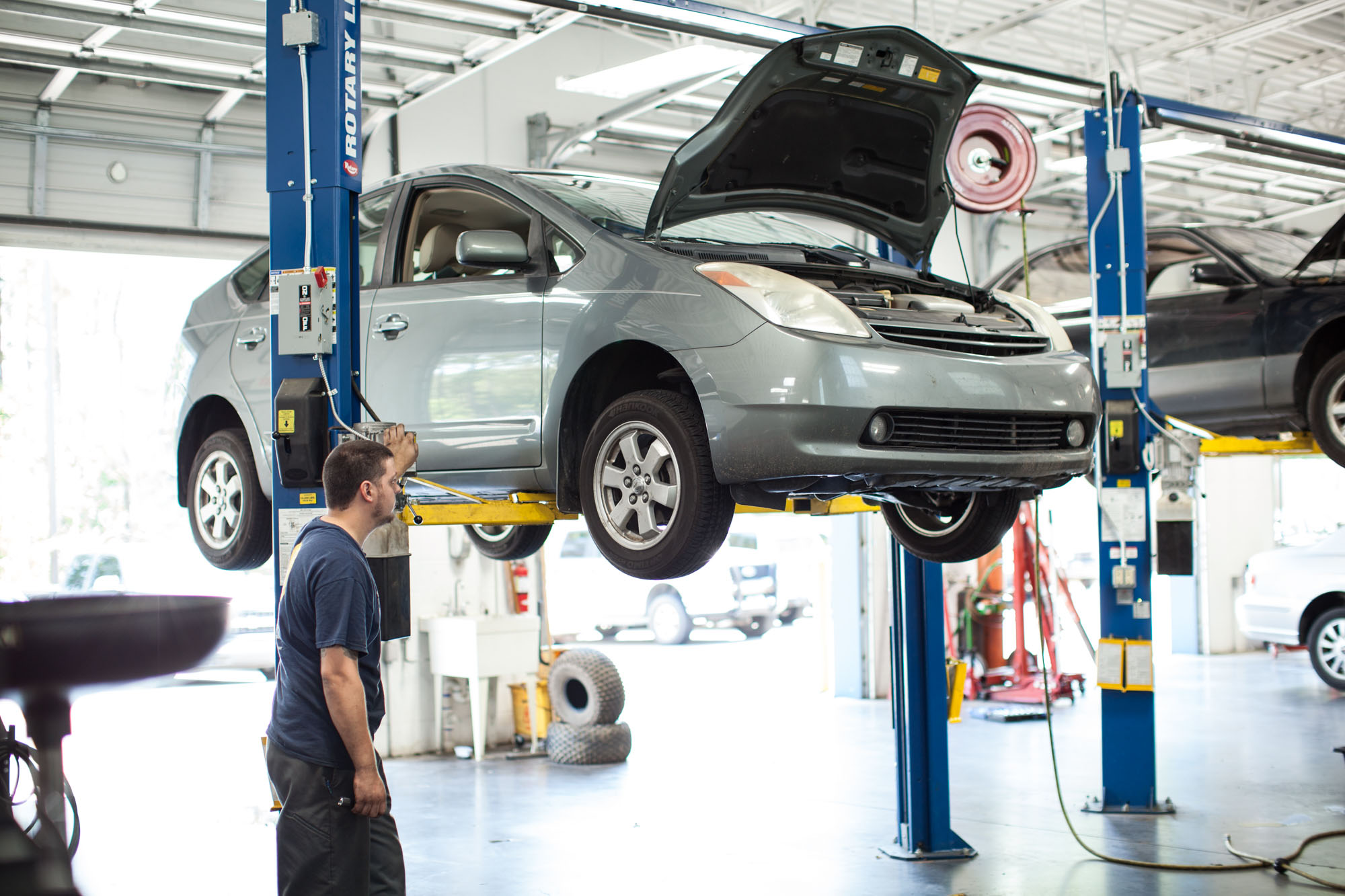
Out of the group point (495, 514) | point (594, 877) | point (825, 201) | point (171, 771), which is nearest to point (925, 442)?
point (825, 201)

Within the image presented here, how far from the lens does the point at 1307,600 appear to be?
10.7 m

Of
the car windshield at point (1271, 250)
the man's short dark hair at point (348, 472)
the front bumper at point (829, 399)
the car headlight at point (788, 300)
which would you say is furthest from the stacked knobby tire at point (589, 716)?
the man's short dark hair at point (348, 472)

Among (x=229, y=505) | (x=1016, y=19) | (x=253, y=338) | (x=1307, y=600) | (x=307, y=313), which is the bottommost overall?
(x=1307, y=600)

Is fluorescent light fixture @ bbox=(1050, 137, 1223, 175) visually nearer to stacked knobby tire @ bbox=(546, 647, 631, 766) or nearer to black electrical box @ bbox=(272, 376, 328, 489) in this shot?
stacked knobby tire @ bbox=(546, 647, 631, 766)

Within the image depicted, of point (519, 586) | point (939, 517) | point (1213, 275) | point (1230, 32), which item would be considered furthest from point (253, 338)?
point (1230, 32)

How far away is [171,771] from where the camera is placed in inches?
329

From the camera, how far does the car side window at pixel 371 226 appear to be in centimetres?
472

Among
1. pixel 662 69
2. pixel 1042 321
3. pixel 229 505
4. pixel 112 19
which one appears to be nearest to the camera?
pixel 1042 321

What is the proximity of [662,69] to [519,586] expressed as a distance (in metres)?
4.11

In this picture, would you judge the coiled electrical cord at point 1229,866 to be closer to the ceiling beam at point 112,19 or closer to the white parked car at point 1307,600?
the white parked car at point 1307,600

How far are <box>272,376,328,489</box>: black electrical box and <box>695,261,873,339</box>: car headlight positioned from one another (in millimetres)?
1221

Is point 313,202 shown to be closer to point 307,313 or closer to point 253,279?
point 307,313

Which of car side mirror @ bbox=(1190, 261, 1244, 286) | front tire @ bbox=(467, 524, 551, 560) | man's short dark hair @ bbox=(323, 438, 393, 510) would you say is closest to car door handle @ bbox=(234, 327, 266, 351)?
front tire @ bbox=(467, 524, 551, 560)

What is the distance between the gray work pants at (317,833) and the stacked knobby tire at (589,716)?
19.7ft
